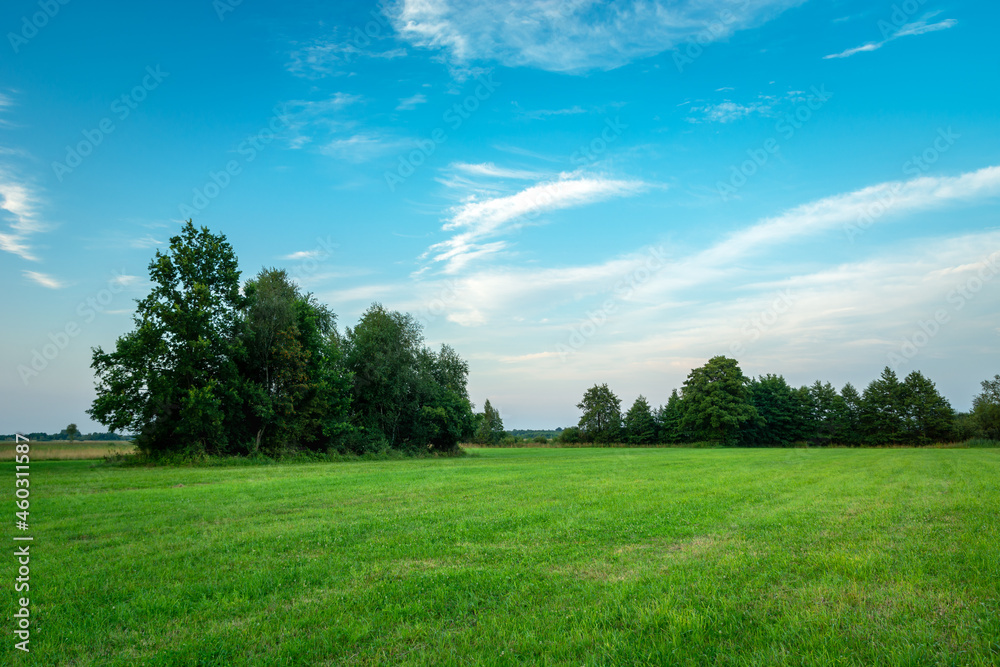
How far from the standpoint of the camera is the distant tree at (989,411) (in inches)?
2885

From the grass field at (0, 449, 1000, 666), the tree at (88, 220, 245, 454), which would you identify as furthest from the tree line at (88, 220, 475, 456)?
the grass field at (0, 449, 1000, 666)

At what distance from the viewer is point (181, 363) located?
3394 centimetres

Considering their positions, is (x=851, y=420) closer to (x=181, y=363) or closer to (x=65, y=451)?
(x=181, y=363)

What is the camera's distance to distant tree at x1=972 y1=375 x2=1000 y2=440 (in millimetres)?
73275

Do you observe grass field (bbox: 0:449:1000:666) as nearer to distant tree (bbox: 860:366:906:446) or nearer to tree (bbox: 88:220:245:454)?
tree (bbox: 88:220:245:454)

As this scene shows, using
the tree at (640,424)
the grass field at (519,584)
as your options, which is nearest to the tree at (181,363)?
the grass field at (519,584)

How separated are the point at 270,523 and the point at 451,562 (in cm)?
564

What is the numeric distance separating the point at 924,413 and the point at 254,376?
311ft

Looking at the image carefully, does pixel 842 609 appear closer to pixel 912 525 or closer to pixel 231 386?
pixel 912 525

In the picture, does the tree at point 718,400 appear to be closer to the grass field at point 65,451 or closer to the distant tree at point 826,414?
the distant tree at point 826,414

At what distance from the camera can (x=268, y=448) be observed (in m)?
40.0

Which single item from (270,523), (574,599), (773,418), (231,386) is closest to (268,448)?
(231,386)

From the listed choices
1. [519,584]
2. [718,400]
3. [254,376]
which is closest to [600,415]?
[718,400]

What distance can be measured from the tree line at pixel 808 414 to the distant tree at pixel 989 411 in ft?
0.35
